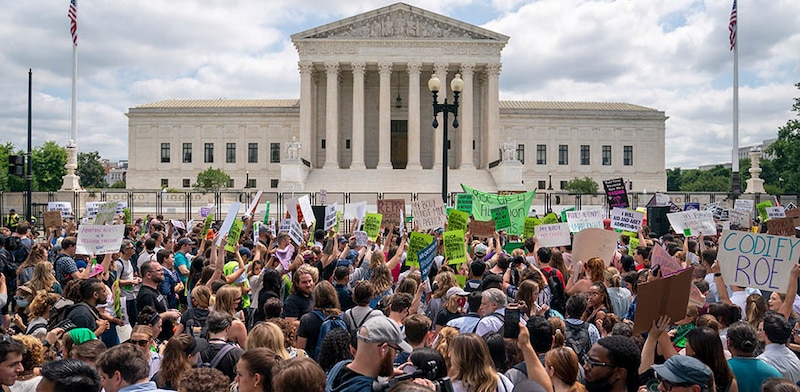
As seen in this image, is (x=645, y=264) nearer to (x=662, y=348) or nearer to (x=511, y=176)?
(x=662, y=348)

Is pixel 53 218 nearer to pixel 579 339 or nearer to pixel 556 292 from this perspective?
pixel 556 292

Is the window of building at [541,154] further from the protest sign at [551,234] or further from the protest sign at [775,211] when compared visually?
the protest sign at [551,234]

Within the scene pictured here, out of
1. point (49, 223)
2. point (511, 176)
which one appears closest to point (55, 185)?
point (511, 176)

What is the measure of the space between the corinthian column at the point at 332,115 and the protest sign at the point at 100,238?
158ft

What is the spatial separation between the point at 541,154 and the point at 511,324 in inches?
2775

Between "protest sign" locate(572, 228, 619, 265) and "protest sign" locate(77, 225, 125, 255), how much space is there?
22.9 feet

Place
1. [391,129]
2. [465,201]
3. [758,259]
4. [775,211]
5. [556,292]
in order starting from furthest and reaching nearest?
[391,129]
[775,211]
[465,201]
[556,292]
[758,259]

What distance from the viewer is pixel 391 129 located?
216 ft

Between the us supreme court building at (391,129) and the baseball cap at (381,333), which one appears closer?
the baseball cap at (381,333)

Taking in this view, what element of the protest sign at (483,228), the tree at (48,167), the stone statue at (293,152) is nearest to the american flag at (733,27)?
the stone statue at (293,152)

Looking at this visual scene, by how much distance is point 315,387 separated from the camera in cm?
393

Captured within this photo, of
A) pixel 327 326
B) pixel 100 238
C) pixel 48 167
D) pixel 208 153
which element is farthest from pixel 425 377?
pixel 48 167

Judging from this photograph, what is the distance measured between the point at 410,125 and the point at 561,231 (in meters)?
46.6

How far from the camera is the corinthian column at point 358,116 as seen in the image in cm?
5856
